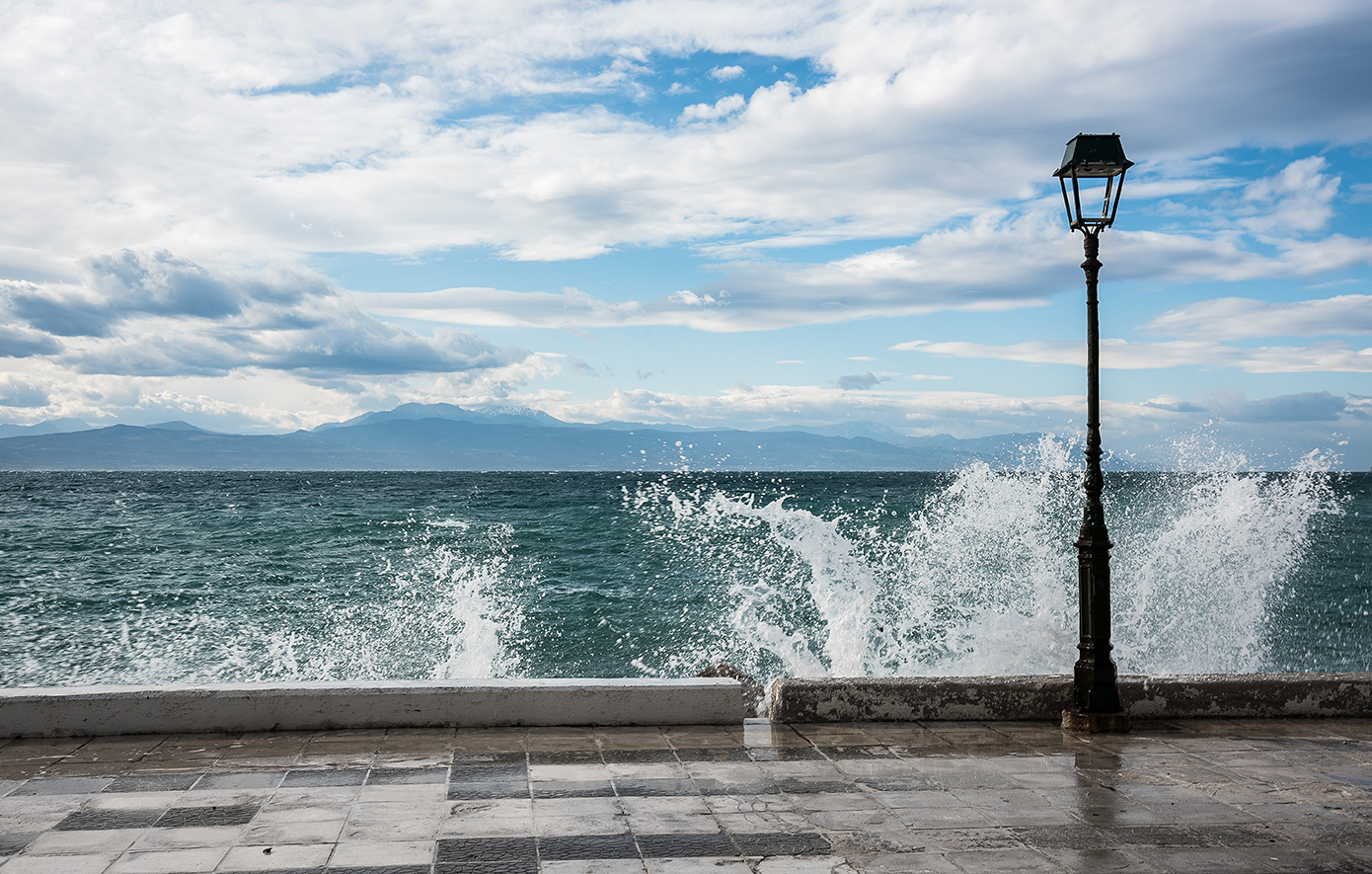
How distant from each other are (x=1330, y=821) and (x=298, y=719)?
19.9 feet

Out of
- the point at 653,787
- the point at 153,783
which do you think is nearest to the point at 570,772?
the point at 653,787

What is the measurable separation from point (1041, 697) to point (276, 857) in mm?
5400

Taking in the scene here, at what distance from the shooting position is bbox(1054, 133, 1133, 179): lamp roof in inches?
292

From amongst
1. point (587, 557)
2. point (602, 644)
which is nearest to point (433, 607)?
point (602, 644)

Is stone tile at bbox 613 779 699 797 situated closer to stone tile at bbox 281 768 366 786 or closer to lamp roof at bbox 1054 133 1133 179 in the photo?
stone tile at bbox 281 768 366 786

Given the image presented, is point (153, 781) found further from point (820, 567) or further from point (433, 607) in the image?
point (820, 567)

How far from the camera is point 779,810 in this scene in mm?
5086

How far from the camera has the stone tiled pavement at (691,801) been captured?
14.4 feet

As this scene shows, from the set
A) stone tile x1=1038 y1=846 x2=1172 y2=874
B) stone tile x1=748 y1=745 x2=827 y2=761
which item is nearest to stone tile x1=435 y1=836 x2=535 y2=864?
stone tile x1=748 y1=745 x2=827 y2=761

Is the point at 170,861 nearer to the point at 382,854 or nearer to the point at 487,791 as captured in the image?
the point at 382,854

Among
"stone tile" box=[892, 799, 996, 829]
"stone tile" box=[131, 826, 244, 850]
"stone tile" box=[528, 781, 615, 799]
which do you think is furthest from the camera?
"stone tile" box=[528, 781, 615, 799]

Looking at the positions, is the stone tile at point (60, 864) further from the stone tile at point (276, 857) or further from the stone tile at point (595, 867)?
the stone tile at point (595, 867)

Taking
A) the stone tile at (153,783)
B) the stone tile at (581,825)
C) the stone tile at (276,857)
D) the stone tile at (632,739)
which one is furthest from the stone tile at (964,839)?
the stone tile at (153,783)

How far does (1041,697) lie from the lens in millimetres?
7336
